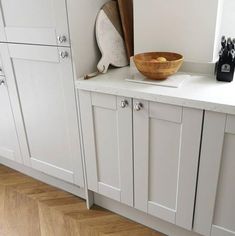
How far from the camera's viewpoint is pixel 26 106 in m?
1.67

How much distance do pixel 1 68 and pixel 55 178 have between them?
0.84 meters

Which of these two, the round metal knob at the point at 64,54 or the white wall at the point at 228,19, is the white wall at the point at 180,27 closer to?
the white wall at the point at 228,19

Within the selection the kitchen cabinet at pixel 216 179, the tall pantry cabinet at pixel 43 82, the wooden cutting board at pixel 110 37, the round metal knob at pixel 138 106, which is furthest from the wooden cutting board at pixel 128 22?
the kitchen cabinet at pixel 216 179

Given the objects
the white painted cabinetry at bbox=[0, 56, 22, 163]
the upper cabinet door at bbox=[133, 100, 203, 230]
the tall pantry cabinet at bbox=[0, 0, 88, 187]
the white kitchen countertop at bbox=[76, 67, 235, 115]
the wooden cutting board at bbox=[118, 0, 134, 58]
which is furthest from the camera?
the white painted cabinetry at bbox=[0, 56, 22, 163]

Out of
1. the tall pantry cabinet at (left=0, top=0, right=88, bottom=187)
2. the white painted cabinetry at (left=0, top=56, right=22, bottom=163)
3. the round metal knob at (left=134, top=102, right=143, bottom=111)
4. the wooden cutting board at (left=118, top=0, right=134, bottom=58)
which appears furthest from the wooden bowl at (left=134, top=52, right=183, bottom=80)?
the white painted cabinetry at (left=0, top=56, right=22, bottom=163)

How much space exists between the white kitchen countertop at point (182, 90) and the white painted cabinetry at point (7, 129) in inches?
25.4

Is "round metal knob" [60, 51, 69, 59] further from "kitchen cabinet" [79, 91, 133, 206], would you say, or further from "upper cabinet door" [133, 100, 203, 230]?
"upper cabinet door" [133, 100, 203, 230]

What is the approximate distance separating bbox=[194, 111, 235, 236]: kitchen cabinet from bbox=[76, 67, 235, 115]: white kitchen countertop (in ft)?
0.17

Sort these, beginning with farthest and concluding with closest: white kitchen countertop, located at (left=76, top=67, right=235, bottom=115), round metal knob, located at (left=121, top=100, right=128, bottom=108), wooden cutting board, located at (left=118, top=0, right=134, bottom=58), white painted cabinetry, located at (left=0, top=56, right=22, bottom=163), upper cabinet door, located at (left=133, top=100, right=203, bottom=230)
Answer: white painted cabinetry, located at (left=0, top=56, right=22, bottom=163) → wooden cutting board, located at (left=118, top=0, right=134, bottom=58) → round metal knob, located at (left=121, top=100, right=128, bottom=108) → upper cabinet door, located at (left=133, top=100, right=203, bottom=230) → white kitchen countertop, located at (left=76, top=67, right=235, bottom=115)

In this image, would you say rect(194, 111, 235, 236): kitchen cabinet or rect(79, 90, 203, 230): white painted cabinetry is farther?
rect(79, 90, 203, 230): white painted cabinetry

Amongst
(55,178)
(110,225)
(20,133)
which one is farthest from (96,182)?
(20,133)

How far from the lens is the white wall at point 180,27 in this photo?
51.2 inches

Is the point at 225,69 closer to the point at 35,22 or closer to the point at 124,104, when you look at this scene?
the point at 124,104

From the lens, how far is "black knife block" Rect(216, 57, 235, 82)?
1.23 m
